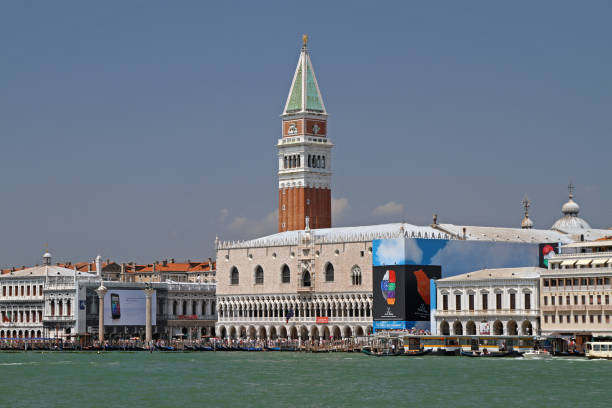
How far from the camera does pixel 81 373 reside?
8569cm

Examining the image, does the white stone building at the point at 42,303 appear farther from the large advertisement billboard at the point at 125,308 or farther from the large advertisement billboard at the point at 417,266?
the large advertisement billboard at the point at 417,266

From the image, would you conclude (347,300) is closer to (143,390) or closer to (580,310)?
(580,310)

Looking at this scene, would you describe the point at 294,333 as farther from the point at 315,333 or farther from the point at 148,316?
the point at 148,316

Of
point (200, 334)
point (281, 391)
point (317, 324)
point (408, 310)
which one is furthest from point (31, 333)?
point (281, 391)

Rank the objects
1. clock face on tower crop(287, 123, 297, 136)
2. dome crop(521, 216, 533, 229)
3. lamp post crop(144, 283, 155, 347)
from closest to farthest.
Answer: lamp post crop(144, 283, 155, 347) → dome crop(521, 216, 533, 229) → clock face on tower crop(287, 123, 297, 136)

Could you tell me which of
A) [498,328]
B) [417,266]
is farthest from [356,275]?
[498,328]

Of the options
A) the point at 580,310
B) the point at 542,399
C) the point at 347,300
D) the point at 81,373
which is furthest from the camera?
the point at 347,300

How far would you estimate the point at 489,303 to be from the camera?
4131 inches

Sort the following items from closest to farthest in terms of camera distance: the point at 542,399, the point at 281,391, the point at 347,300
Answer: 1. the point at 542,399
2. the point at 281,391
3. the point at 347,300

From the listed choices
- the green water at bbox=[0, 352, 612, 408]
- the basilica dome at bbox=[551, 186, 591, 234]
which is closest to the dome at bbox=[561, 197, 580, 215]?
the basilica dome at bbox=[551, 186, 591, 234]

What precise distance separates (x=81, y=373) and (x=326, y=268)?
3935 cm

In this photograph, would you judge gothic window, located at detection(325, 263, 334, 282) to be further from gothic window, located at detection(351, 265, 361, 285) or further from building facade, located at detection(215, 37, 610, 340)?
gothic window, located at detection(351, 265, 361, 285)

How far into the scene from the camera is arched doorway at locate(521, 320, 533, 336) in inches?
4021

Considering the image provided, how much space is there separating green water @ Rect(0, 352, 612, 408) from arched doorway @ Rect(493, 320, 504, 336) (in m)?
8.29
